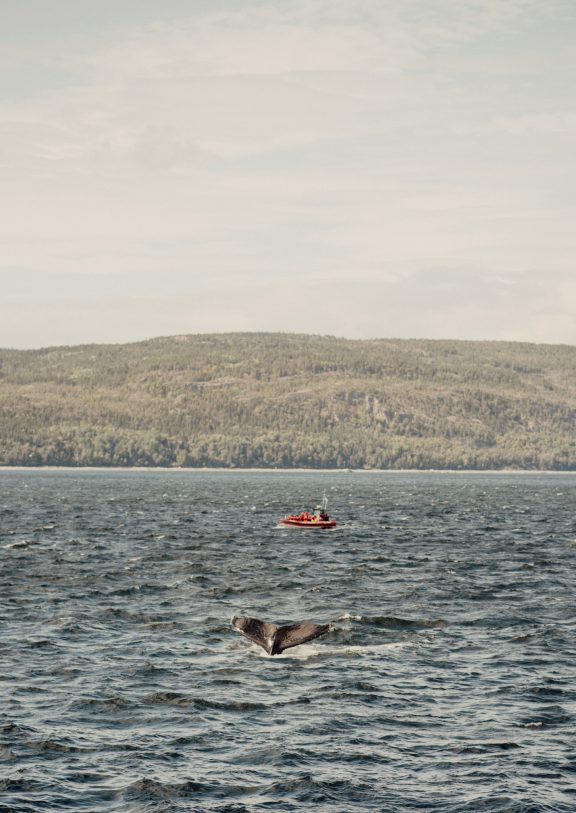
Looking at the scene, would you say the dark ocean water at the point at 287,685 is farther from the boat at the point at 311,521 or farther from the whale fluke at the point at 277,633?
the boat at the point at 311,521

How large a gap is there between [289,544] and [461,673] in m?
48.4

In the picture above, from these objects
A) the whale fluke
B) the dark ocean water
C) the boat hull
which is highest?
the boat hull

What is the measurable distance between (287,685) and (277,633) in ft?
14.9

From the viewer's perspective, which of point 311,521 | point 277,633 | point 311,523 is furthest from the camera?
point 311,521

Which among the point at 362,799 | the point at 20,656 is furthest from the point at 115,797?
the point at 20,656

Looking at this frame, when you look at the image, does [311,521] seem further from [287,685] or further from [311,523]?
[287,685]

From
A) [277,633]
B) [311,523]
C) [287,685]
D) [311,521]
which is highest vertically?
Result: [311,521]

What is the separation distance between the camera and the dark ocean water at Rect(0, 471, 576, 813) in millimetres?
25172

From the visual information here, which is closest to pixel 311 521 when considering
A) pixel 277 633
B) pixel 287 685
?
pixel 277 633

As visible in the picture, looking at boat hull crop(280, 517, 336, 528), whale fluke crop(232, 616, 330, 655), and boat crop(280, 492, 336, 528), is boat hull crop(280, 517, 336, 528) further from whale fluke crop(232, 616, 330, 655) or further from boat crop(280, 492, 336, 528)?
whale fluke crop(232, 616, 330, 655)

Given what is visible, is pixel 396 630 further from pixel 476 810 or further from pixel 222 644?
pixel 476 810

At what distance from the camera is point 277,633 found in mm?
38906

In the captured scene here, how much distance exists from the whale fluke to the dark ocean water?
562mm

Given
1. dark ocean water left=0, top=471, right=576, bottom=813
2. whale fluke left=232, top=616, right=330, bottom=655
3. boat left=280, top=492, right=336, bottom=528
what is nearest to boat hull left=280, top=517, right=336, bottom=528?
boat left=280, top=492, right=336, bottom=528
